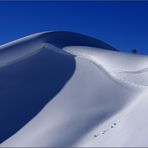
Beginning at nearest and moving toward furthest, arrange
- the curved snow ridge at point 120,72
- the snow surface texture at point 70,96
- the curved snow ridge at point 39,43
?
the snow surface texture at point 70,96 < the curved snow ridge at point 120,72 < the curved snow ridge at point 39,43

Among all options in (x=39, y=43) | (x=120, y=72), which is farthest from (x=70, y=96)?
(x=39, y=43)

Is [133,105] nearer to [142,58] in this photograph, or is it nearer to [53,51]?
[142,58]

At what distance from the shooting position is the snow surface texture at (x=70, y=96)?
27.2ft

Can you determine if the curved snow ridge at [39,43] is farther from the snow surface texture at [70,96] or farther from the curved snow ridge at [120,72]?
the curved snow ridge at [120,72]

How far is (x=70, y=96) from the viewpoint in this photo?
37.3ft

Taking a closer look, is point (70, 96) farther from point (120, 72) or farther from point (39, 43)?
point (39, 43)

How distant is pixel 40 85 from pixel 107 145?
223 inches

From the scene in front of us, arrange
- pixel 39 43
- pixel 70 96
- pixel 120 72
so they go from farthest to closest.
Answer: pixel 39 43 → pixel 120 72 → pixel 70 96

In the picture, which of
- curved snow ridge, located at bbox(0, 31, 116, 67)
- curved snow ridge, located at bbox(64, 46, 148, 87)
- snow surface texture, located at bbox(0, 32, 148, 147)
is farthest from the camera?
curved snow ridge, located at bbox(0, 31, 116, 67)

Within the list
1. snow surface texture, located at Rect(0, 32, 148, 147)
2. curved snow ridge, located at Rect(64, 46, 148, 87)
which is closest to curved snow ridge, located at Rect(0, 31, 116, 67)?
snow surface texture, located at Rect(0, 32, 148, 147)

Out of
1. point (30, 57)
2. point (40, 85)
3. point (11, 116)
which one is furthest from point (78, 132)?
point (30, 57)

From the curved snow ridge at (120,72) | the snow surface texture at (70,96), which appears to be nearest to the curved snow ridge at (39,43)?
the snow surface texture at (70,96)

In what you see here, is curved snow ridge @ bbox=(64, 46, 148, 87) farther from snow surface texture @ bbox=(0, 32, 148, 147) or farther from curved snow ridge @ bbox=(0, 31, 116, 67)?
curved snow ridge @ bbox=(0, 31, 116, 67)

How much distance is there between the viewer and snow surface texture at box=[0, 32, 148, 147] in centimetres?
830
